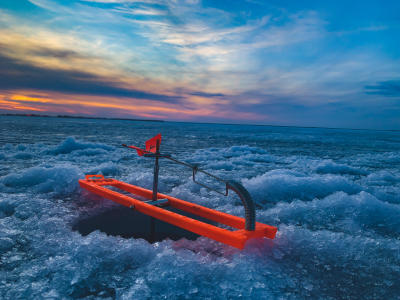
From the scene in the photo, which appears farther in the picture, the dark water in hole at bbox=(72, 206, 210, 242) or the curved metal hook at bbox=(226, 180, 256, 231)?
the dark water in hole at bbox=(72, 206, 210, 242)

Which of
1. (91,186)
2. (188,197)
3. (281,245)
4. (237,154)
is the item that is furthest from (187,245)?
(237,154)

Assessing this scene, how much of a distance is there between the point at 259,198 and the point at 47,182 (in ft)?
20.8

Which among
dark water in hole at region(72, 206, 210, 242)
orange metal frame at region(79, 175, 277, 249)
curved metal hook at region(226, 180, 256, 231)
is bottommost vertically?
dark water in hole at region(72, 206, 210, 242)

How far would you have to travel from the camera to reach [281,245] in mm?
3992

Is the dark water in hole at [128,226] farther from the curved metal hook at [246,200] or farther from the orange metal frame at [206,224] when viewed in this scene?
the curved metal hook at [246,200]

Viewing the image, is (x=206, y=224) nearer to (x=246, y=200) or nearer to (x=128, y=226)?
Result: (x=246, y=200)

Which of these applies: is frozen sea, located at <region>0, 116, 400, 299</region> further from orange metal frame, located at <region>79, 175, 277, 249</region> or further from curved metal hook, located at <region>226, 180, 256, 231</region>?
curved metal hook, located at <region>226, 180, 256, 231</region>

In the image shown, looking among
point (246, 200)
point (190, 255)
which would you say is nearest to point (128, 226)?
point (190, 255)

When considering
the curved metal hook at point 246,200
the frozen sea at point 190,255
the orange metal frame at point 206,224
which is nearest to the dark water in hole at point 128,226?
the frozen sea at point 190,255

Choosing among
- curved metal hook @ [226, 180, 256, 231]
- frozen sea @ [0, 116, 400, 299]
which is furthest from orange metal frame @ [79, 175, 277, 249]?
frozen sea @ [0, 116, 400, 299]

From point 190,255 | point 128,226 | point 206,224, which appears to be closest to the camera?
point 190,255

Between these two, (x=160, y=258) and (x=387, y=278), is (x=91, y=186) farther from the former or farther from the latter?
(x=387, y=278)

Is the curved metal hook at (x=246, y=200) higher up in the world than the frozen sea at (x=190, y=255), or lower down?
higher up

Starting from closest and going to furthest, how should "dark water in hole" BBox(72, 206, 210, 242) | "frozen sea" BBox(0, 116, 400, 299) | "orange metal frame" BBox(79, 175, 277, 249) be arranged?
"frozen sea" BBox(0, 116, 400, 299), "orange metal frame" BBox(79, 175, 277, 249), "dark water in hole" BBox(72, 206, 210, 242)
